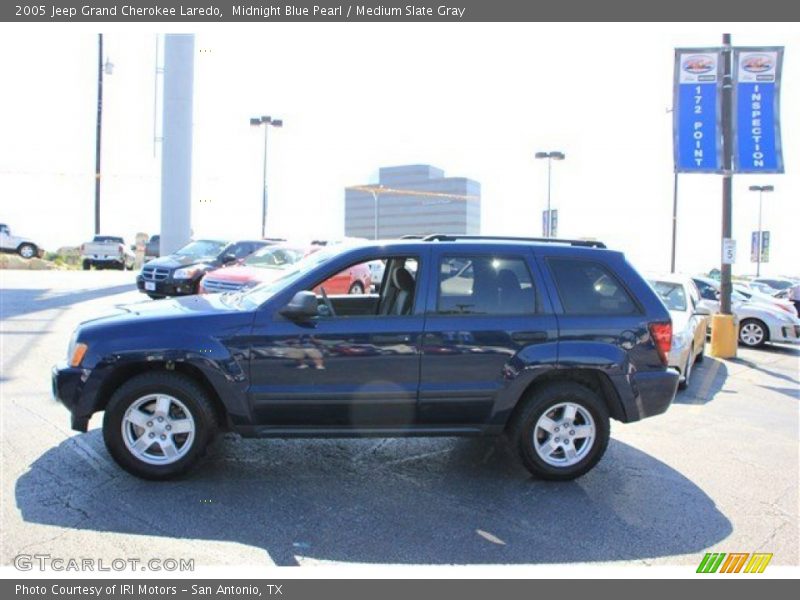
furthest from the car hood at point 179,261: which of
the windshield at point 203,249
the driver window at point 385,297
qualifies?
the driver window at point 385,297

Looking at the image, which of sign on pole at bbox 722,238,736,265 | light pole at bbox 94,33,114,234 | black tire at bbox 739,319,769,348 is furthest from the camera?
light pole at bbox 94,33,114,234

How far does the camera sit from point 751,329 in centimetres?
1433

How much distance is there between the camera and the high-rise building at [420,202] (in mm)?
57062

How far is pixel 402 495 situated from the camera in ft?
15.4

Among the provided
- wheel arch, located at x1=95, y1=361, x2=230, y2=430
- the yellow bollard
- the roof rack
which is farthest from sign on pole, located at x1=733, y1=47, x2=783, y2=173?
wheel arch, located at x1=95, y1=361, x2=230, y2=430

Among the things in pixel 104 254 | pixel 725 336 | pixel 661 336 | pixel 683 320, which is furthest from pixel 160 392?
pixel 104 254

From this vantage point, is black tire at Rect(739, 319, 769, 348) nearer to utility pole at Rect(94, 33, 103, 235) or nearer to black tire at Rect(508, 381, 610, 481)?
black tire at Rect(508, 381, 610, 481)

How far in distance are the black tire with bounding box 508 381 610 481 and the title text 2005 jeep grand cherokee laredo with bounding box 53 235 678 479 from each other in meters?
0.01

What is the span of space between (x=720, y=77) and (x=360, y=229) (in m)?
56.8

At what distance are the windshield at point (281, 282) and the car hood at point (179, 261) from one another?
34.3 feet

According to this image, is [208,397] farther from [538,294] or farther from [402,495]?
[538,294]

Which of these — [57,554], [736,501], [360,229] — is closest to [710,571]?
[736,501]

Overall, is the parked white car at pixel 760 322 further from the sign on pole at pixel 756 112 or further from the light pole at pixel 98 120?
the light pole at pixel 98 120

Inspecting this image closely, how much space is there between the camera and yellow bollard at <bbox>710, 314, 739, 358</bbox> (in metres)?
12.4
